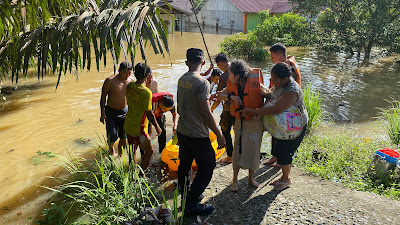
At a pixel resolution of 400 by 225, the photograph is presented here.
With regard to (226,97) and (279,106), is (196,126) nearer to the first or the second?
(226,97)

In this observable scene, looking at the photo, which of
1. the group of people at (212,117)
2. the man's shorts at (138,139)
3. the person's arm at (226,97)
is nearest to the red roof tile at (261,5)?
the group of people at (212,117)

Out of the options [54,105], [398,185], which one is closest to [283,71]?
[398,185]

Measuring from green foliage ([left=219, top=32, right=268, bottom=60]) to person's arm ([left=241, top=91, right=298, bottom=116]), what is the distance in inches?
526

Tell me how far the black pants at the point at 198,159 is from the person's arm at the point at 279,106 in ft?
A: 2.19

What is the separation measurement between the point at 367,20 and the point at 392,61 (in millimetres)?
3568

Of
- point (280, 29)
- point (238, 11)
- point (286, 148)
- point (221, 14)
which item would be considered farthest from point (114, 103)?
point (221, 14)

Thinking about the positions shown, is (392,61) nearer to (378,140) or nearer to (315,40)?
(315,40)

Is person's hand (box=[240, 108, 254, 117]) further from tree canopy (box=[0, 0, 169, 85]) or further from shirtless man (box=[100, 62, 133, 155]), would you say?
shirtless man (box=[100, 62, 133, 155])

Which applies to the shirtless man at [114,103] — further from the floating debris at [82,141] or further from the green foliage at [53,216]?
the floating debris at [82,141]

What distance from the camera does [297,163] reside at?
5.11 m

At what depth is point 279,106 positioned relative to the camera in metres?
3.64

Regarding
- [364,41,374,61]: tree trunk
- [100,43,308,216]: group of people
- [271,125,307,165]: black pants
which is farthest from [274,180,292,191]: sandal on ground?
[364,41,374,61]: tree trunk

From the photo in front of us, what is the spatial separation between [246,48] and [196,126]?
14.2m

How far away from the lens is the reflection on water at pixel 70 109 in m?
4.89
